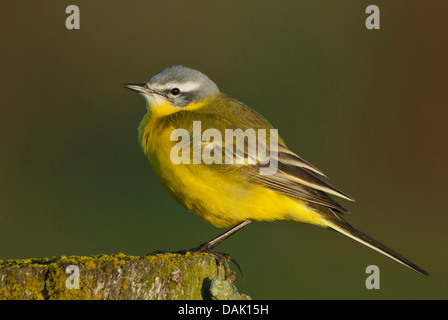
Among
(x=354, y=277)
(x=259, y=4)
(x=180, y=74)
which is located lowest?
(x=354, y=277)

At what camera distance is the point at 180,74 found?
22.9ft

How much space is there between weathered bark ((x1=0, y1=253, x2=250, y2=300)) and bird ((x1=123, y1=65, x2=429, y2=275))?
1.20m

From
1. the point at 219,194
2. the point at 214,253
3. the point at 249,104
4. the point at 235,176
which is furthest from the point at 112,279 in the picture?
the point at 249,104

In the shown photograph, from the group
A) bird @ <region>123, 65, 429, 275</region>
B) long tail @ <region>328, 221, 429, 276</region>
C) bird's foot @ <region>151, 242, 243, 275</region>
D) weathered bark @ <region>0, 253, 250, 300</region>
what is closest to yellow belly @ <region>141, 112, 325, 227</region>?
bird @ <region>123, 65, 429, 275</region>

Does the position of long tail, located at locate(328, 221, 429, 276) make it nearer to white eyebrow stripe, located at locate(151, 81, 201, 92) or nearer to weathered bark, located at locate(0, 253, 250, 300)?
weathered bark, located at locate(0, 253, 250, 300)

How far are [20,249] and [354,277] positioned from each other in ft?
15.6

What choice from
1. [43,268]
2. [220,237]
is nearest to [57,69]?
[220,237]

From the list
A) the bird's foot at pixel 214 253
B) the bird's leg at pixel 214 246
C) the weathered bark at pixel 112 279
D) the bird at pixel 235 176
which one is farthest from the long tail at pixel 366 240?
the weathered bark at pixel 112 279

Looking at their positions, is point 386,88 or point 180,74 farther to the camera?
point 386,88

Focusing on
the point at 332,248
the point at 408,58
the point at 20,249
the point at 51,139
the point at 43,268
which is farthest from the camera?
the point at 408,58

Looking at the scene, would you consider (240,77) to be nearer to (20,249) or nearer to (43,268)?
(20,249)

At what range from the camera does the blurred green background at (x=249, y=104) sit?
9773 mm

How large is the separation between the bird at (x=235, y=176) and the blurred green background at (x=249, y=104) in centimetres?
290

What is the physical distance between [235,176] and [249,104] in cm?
560
